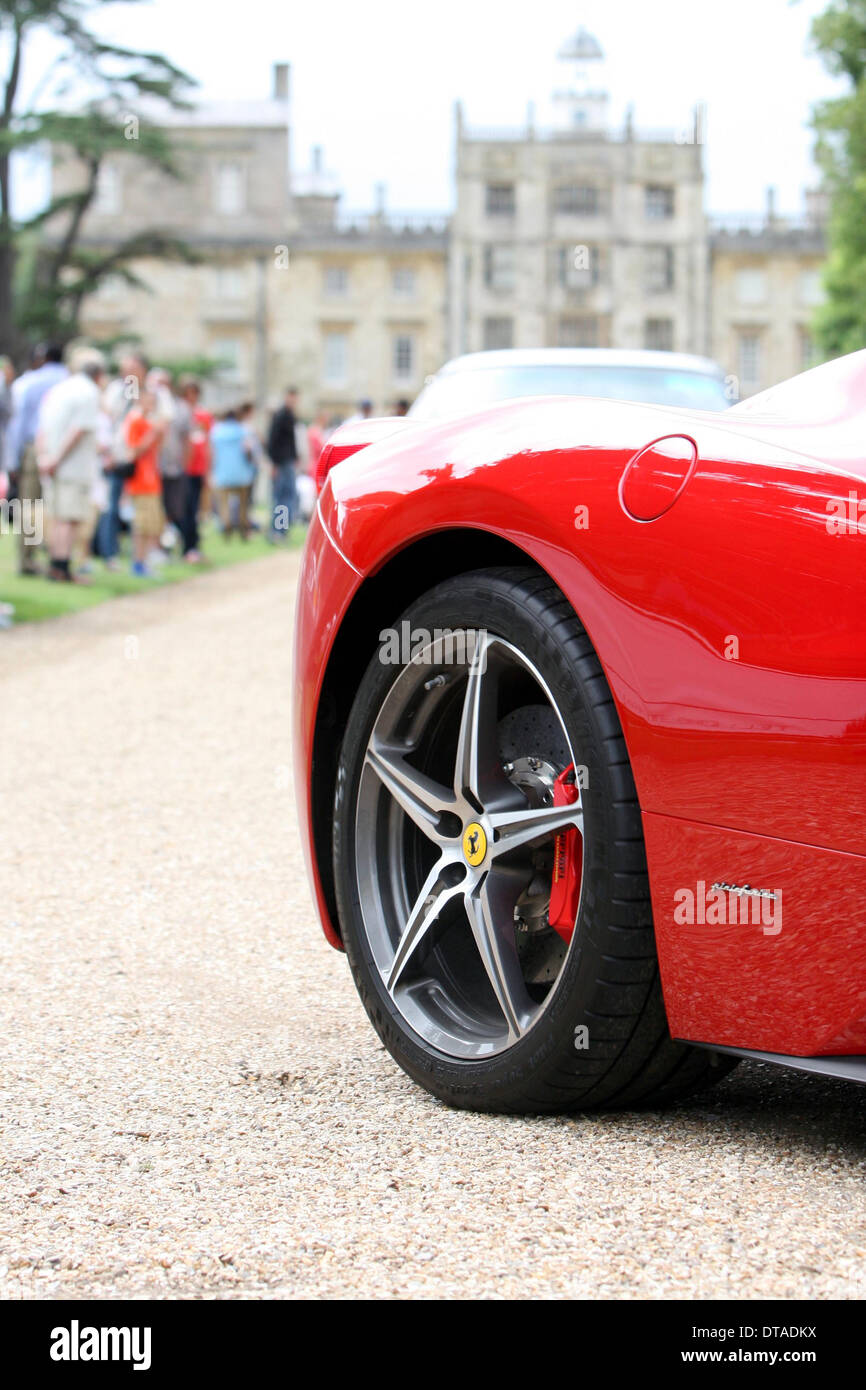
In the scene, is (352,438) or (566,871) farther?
(352,438)

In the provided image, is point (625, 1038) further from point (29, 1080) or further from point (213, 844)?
point (213, 844)

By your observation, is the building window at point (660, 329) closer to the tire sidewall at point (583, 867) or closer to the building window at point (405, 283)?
the building window at point (405, 283)

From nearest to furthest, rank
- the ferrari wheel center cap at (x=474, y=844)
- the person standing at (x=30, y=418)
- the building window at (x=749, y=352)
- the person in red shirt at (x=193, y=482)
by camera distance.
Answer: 1. the ferrari wheel center cap at (x=474, y=844)
2. the person standing at (x=30, y=418)
3. the person in red shirt at (x=193, y=482)
4. the building window at (x=749, y=352)

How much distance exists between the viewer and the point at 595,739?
2553 millimetres

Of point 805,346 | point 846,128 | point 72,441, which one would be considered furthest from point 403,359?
point 72,441

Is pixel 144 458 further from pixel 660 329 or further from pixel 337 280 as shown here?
pixel 660 329

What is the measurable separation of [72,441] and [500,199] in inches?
3217

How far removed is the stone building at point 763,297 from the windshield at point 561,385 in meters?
83.9

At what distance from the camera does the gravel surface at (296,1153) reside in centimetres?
224

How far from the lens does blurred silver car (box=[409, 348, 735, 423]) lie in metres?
8.34

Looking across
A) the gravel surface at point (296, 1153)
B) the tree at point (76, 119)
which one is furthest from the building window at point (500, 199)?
the gravel surface at point (296, 1153)

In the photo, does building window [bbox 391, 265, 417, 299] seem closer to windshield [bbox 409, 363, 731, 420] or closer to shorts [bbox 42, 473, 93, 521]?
shorts [bbox 42, 473, 93, 521]
